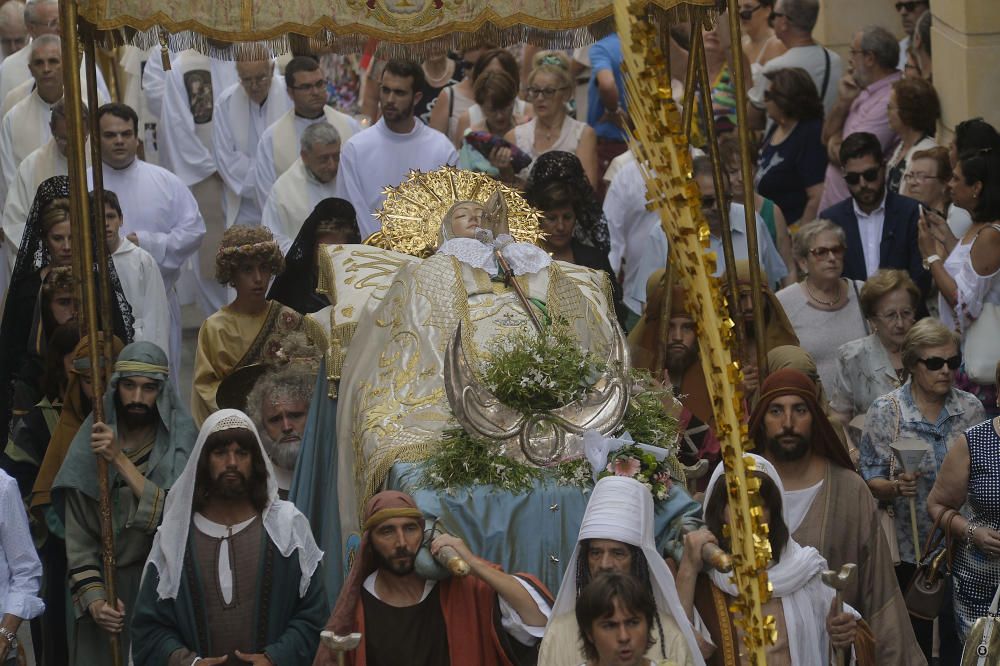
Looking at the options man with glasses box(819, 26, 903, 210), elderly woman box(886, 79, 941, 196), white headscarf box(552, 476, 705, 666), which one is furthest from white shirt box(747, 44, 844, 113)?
white headscarf box(552, 476, 705, 666)

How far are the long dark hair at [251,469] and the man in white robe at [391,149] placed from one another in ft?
14.9

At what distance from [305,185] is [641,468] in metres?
5.01

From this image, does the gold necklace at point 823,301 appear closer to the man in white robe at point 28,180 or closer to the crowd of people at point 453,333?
the crowd of people at point 453,333

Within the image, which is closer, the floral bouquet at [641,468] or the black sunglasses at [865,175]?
the floral bouquet at [641,468]

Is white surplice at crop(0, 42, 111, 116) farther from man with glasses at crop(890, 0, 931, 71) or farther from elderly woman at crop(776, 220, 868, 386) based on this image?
elderly woman at crop(776, 220, 868, 386)

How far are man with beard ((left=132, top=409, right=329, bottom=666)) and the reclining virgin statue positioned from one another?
1.43 feet

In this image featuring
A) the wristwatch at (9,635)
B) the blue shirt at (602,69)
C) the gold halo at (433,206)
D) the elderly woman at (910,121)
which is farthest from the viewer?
the blue shirt at (602,69)

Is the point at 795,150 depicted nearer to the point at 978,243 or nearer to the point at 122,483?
the point at 978,243

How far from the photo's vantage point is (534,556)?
8.22m

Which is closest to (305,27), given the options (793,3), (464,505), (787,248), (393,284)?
(393,284)

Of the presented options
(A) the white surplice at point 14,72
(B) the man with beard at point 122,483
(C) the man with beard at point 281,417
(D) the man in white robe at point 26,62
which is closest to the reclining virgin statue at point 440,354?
(C) the man with beard at point 281,417

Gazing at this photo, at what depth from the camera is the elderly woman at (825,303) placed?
1028 cm

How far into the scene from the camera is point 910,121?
1187 cm

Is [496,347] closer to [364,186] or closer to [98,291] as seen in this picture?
[98,291]
